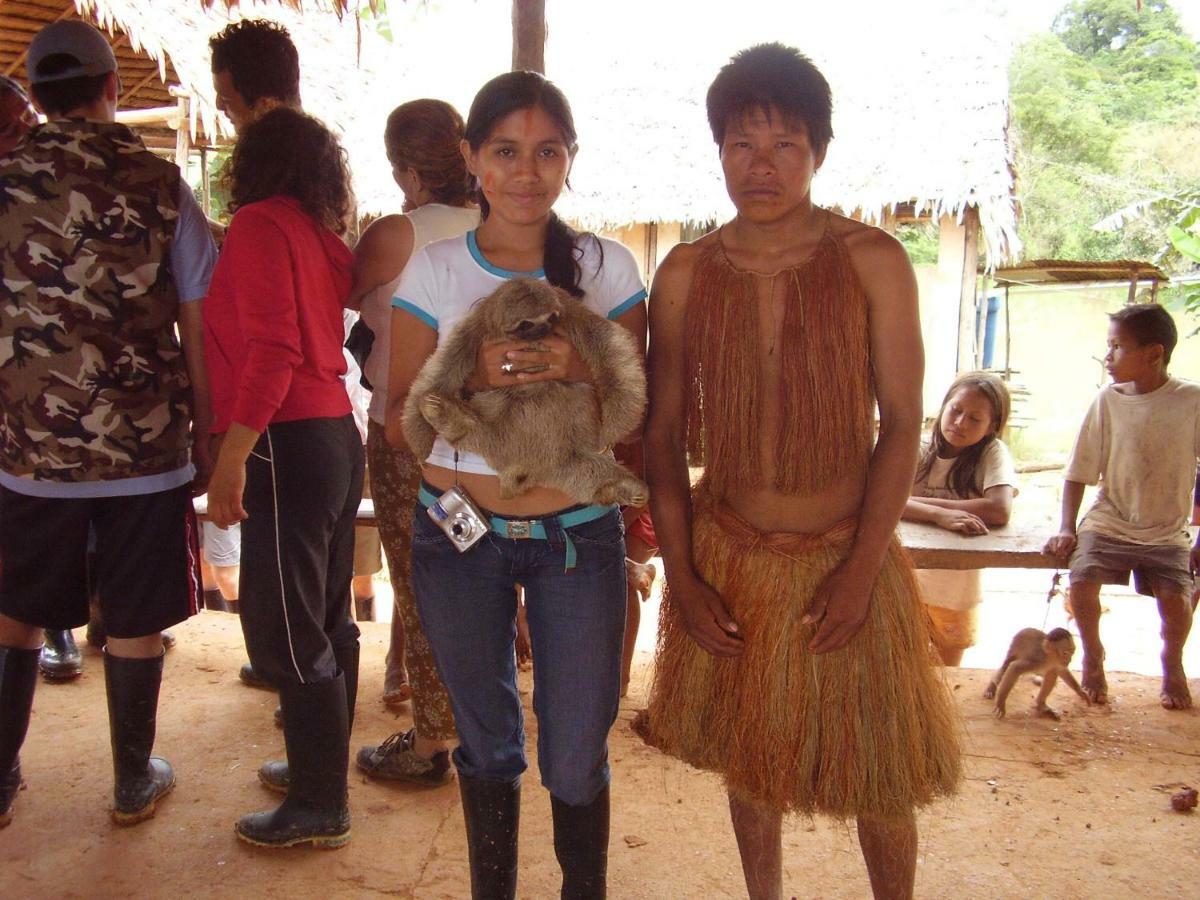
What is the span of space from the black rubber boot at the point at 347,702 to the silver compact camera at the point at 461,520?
3.46 feet

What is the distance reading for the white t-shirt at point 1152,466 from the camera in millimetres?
4086

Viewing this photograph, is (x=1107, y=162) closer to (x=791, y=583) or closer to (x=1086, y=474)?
(x=1086, y=474)

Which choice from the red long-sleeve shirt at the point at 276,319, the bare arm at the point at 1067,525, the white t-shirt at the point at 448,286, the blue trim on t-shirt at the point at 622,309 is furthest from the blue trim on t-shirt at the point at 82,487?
the bare arm at the point at 1067,525

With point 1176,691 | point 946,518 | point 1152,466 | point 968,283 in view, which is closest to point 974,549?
point 946,518

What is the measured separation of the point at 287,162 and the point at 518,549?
1.31 metres

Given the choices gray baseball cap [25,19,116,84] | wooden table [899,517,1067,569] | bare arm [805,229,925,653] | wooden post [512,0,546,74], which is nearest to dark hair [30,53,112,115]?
gray baseball cap [25,19,116,84]

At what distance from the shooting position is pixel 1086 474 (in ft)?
14.1

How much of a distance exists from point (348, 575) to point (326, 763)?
0.54 meters

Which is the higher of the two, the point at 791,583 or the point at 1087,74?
the point at 1087,74

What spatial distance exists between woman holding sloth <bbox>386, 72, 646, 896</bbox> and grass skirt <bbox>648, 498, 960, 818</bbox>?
0.32m

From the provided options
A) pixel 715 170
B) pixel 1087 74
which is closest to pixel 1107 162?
pixel 1087 74

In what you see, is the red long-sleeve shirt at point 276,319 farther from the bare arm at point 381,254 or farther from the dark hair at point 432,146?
the dark hair at point 432,146

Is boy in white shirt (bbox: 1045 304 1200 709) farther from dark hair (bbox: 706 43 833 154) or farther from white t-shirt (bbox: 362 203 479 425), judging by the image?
white t-shirt (bbox: 362 203 479 425)

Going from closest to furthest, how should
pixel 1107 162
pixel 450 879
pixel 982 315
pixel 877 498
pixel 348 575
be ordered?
pixel 877 498 < pixel 450 879 < pixel 348 575 < pixel 982 315 < pixel 1107 162
